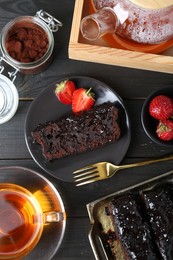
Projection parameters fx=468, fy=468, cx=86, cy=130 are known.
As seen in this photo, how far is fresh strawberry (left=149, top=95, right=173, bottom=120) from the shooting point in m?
1.17

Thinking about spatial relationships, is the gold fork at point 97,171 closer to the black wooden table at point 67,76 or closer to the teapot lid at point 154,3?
the black wooden table at point 67,76

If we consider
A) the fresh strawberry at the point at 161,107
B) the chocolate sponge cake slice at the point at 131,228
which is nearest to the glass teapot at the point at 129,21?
the fresh strawberry at the point at 161,107

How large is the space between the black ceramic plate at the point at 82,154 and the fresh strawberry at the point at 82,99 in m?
0.03

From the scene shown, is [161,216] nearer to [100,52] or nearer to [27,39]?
[100,52]

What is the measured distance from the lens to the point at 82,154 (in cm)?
125

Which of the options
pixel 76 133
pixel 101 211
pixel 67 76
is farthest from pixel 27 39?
pixel 101 211

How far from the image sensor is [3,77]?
126 centimetres

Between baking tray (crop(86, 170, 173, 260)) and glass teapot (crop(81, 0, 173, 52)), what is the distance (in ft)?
1.18

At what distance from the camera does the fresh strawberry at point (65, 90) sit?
1216 mm

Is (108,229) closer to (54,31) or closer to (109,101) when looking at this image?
(109,101)

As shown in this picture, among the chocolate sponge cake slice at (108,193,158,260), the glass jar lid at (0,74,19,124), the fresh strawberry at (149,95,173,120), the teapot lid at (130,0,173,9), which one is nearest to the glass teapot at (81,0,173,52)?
the teapot lid at (130,0,173,9)

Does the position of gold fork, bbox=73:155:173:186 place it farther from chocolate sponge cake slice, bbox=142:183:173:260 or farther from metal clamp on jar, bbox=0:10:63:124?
metal clamp on jar, bbox=0:10:63:124

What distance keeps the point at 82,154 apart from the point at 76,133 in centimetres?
6

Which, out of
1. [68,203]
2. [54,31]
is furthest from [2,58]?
[68,203]
